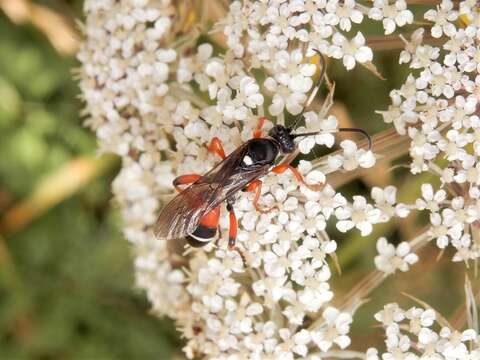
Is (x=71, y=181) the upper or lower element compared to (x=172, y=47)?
lower

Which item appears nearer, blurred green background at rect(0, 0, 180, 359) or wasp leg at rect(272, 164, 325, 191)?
wasp leg at rect(272, 164, 325, 191)

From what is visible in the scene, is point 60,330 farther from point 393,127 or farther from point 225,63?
point 393,127

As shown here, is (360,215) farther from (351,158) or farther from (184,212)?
(184,212)

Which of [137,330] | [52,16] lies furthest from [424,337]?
[52,16]

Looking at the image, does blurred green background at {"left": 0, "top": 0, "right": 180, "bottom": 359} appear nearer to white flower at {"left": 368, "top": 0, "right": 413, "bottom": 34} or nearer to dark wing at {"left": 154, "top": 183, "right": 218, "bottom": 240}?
dark wing at {"left": 154, "top": 183, "right": 218, "bottom": 240}

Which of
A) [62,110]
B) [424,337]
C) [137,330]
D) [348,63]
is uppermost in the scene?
[348,63]

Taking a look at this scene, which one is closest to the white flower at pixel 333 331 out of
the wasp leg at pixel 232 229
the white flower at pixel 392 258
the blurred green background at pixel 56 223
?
the white flower at pixel 392 258

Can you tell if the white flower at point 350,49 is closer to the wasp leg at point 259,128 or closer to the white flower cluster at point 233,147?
the white flower cluster at point 233,147

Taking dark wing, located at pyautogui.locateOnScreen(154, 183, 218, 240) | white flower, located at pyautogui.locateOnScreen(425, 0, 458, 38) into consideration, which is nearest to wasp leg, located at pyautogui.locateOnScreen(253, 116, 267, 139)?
dark wing, located at pyautogui.locateOnScreen(154, 183, 218, 240)
